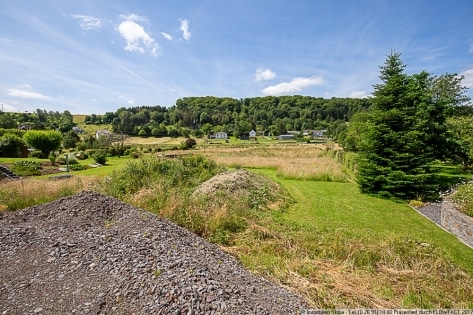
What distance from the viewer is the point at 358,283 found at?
3990 millimetres

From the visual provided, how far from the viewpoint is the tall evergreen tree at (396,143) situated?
10734mm

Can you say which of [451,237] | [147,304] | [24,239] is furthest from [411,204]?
[24,239]

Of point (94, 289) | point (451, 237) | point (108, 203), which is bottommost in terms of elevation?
point (451, 237)

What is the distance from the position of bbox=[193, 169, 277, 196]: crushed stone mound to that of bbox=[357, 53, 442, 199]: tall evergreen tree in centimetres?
531

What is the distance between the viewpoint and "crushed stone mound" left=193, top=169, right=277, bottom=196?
9.60 m

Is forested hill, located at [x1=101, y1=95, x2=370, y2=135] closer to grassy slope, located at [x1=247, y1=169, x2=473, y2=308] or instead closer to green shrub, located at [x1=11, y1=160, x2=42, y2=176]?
green shrub, located at [x1=11, y1=160, x2=42, y2=176]

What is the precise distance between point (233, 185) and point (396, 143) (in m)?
7.97

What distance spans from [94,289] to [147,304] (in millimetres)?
955

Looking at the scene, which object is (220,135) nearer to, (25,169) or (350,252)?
(25,169)

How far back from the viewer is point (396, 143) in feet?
36.3

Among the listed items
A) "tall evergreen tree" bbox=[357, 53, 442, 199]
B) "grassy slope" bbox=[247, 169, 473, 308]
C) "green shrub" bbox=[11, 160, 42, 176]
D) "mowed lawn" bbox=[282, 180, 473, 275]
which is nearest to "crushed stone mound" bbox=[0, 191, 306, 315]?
"grassy slope" bbox=[247, 169, 473, 308]

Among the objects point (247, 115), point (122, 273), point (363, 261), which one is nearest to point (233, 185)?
point (363, 261)

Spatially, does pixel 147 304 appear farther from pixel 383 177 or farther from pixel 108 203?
pixel 383 177

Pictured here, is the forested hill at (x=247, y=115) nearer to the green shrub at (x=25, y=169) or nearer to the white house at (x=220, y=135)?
the white house at (x=220, y=135)
